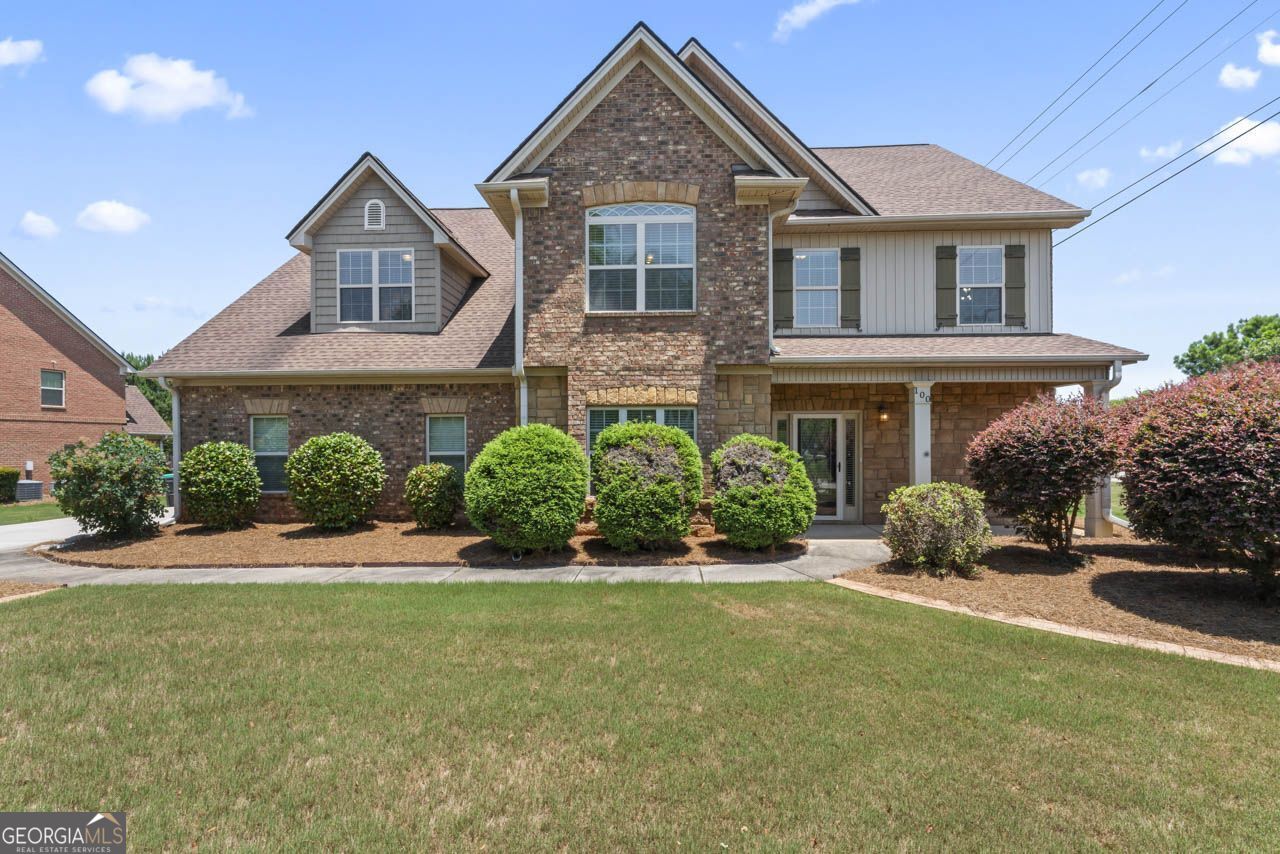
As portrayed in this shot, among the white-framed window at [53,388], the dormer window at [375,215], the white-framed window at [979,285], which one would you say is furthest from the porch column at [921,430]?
the white-framed window at [53,388]

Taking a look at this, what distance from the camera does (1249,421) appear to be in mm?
6816

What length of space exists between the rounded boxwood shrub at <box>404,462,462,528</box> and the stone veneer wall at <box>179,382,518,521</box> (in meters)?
0.97

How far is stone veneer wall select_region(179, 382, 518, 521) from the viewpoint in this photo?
42.5ft

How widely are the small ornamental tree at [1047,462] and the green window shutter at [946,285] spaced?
4068mm

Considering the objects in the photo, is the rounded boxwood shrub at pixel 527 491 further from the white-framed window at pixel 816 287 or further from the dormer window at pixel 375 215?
the dormer window at pixel 375 215

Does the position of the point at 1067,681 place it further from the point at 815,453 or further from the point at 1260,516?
the point at 815,453

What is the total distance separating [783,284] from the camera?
43.9 feet

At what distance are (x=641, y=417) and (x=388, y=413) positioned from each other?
5541 mm

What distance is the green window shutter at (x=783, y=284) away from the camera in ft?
43.9

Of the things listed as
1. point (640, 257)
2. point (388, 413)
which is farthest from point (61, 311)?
point (640, 257)

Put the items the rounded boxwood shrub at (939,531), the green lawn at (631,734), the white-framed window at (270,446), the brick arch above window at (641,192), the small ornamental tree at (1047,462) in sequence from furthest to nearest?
the white-framed window at (270,446), the brick arch above window at (641,192), the small ornamental tree at (1047,462), the rounded boxwood shrub at (939,531), the green lawn at (631,734)

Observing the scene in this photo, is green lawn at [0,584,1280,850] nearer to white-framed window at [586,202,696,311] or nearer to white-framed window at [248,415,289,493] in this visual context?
white-framed window at [586,202,696,311]

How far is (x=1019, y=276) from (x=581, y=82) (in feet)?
32.3

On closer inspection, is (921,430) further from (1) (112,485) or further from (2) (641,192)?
(1) (112,485)
